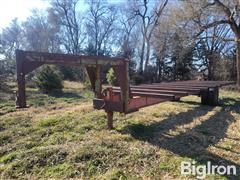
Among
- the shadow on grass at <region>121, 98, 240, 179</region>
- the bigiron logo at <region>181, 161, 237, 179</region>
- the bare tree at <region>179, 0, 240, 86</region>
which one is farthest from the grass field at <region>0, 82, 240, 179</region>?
the bare tree at <region>179, 0, 240, 86</region>

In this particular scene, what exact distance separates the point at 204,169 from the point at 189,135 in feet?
4.82

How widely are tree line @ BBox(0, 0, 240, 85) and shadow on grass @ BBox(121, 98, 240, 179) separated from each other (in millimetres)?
10097

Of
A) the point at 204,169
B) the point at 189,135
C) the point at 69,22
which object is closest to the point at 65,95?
the point at 189,135

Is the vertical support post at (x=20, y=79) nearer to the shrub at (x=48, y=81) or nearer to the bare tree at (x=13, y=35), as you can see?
the shrub at (x=48, y=81)

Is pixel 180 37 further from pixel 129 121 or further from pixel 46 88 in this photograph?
pixel 129 121

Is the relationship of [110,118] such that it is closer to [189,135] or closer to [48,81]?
[189,135]

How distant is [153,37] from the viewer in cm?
2445

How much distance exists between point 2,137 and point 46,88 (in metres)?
7.84

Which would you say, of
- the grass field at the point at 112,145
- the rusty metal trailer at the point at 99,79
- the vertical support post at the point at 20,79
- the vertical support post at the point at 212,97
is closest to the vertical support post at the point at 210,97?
the vertical support post at the point at 212,97

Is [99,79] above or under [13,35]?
under

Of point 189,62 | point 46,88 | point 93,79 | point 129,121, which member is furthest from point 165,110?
point 189,62

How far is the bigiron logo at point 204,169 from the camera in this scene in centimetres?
333

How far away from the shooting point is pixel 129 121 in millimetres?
5711

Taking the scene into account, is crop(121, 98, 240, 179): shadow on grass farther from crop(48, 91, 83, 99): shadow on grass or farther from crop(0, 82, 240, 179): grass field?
crop(48, 91, 83, 99): shadow on grass
